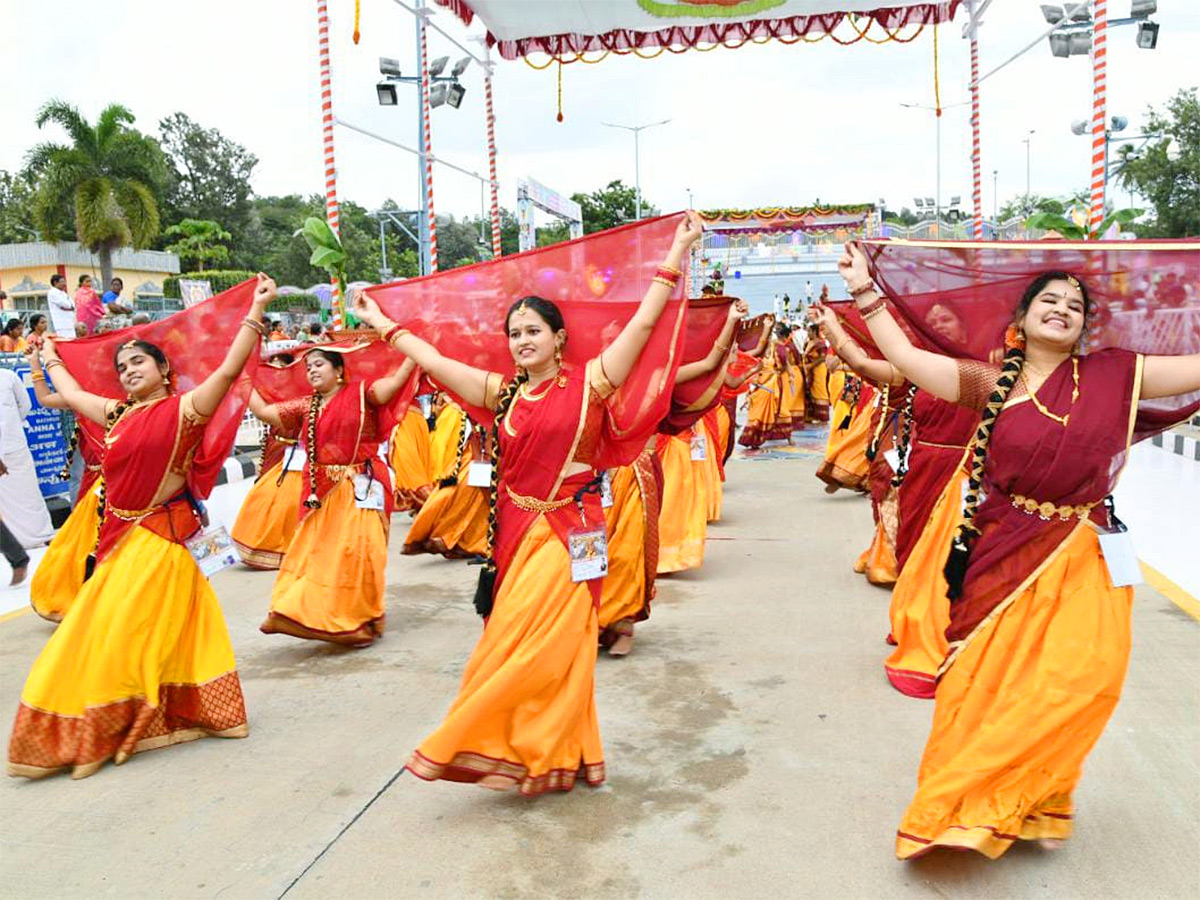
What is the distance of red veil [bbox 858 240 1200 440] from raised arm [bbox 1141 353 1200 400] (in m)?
0.12

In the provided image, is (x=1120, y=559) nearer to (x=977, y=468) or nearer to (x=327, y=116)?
(x=977, y=468)

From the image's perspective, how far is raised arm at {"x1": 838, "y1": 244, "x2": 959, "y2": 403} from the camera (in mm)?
3219

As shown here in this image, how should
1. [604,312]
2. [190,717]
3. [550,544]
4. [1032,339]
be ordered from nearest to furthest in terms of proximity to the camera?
[1032,339]
[550,544]
[604,312]
[190,717]

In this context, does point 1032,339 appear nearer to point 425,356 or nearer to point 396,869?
point 425,356

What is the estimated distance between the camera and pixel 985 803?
116 inches

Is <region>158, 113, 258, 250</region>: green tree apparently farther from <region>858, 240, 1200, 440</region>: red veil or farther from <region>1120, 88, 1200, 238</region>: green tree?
<region>858, 240, 1200, 440</region>: red veil

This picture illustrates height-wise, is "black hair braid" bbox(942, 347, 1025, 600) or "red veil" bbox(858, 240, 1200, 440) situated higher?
"red veil" bbox(858, 240, 1200, 440)

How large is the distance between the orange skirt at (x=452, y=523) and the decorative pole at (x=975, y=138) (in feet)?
13.1

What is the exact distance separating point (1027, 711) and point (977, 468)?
70 centimetres

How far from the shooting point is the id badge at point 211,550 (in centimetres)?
436

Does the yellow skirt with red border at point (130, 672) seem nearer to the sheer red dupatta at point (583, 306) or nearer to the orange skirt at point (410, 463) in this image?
the sheer red dupatta at point (583, 306)

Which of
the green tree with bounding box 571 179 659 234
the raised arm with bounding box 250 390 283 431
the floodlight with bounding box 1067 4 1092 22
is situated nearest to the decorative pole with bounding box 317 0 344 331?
the raised arm with bounding box 250 390 283 431

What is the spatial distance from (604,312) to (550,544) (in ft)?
2.73

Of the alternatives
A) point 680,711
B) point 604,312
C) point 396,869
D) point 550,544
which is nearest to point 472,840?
point 396,869
